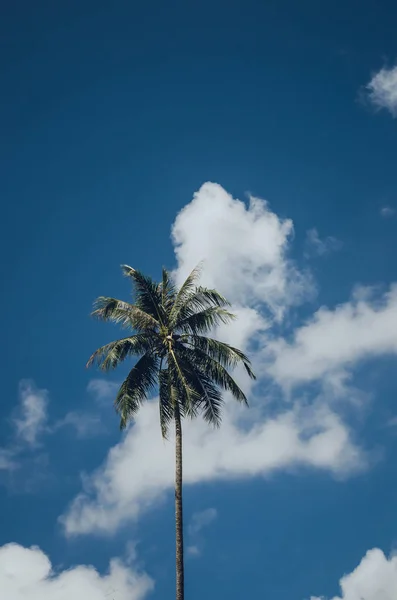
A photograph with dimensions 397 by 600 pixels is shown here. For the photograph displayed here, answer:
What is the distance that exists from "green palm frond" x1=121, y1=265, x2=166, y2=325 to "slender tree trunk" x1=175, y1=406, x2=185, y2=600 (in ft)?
17.5

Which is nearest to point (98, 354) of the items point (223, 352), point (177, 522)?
point (223, 352)

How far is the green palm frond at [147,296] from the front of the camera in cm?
3453

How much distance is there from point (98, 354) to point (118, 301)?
280 centimetres

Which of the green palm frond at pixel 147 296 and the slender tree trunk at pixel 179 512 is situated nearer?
the slender tree trunk at pixel 179 512

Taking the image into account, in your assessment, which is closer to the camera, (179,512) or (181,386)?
(179,512)

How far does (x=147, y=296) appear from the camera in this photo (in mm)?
34812

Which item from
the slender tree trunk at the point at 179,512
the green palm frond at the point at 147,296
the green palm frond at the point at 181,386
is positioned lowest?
the slender tree trunk at the point at 179,512

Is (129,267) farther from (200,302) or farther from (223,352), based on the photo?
(223,352)

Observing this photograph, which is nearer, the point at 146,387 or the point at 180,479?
the point at 180,479

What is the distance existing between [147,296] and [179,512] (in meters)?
10.8

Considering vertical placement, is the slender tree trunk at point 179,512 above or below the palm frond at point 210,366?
below

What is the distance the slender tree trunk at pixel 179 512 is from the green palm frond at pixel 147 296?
5322 millimetres

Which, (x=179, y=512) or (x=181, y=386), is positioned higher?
(x=181, y=386)

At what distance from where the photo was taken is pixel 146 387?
33531 mm
